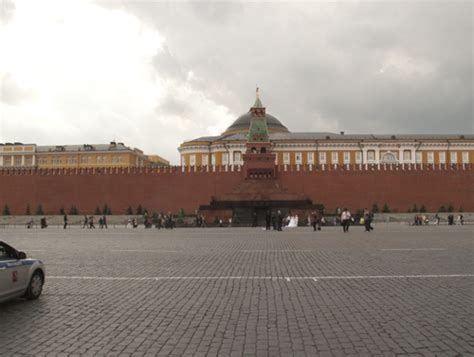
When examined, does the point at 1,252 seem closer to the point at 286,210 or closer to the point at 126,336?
the point at 126,336

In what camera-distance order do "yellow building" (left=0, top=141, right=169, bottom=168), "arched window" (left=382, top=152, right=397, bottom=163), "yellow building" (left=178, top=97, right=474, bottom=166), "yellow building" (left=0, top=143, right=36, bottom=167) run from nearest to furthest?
"arched window" (left=382, top=152, right=397, bottom=163)
"yellow building" (left=178, top=97, right=474, bottom=166)
"yellow building" (left=0, top=141, right=169, bottom=168)
"yellow building" (left=0, top=143, right=36, bottom=167)

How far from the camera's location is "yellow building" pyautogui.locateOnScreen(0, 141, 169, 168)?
61812 millimetres

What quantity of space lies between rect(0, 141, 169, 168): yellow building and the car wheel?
56.9m

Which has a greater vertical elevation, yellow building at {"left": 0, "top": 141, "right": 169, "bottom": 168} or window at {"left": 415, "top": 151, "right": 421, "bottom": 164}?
yellow building at {"left": 0, "top": 141, "right": 169, "bottom": 168}

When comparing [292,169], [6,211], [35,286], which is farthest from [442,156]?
[35,286]

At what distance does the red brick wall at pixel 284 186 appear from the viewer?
34094mm

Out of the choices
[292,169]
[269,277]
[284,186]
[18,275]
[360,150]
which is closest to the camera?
[18,275]

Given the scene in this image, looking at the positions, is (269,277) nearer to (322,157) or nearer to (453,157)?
(322,157)

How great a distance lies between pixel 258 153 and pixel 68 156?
3717 centimetres

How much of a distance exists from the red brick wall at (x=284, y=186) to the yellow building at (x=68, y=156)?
25.7m

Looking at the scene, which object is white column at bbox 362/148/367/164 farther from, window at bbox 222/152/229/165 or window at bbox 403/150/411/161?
window at bbox 222/152/229/165

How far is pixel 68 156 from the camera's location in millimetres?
63062

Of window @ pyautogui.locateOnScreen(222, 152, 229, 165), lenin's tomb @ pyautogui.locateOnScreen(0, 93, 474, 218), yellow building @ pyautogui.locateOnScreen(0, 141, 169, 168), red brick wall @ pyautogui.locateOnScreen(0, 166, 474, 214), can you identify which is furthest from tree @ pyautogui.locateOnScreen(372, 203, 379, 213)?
yellow building @ pyautogui.locateOnScreen(0, 141, 169, 168)

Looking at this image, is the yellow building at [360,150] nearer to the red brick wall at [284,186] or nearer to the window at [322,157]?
A: the window at [322,157]
